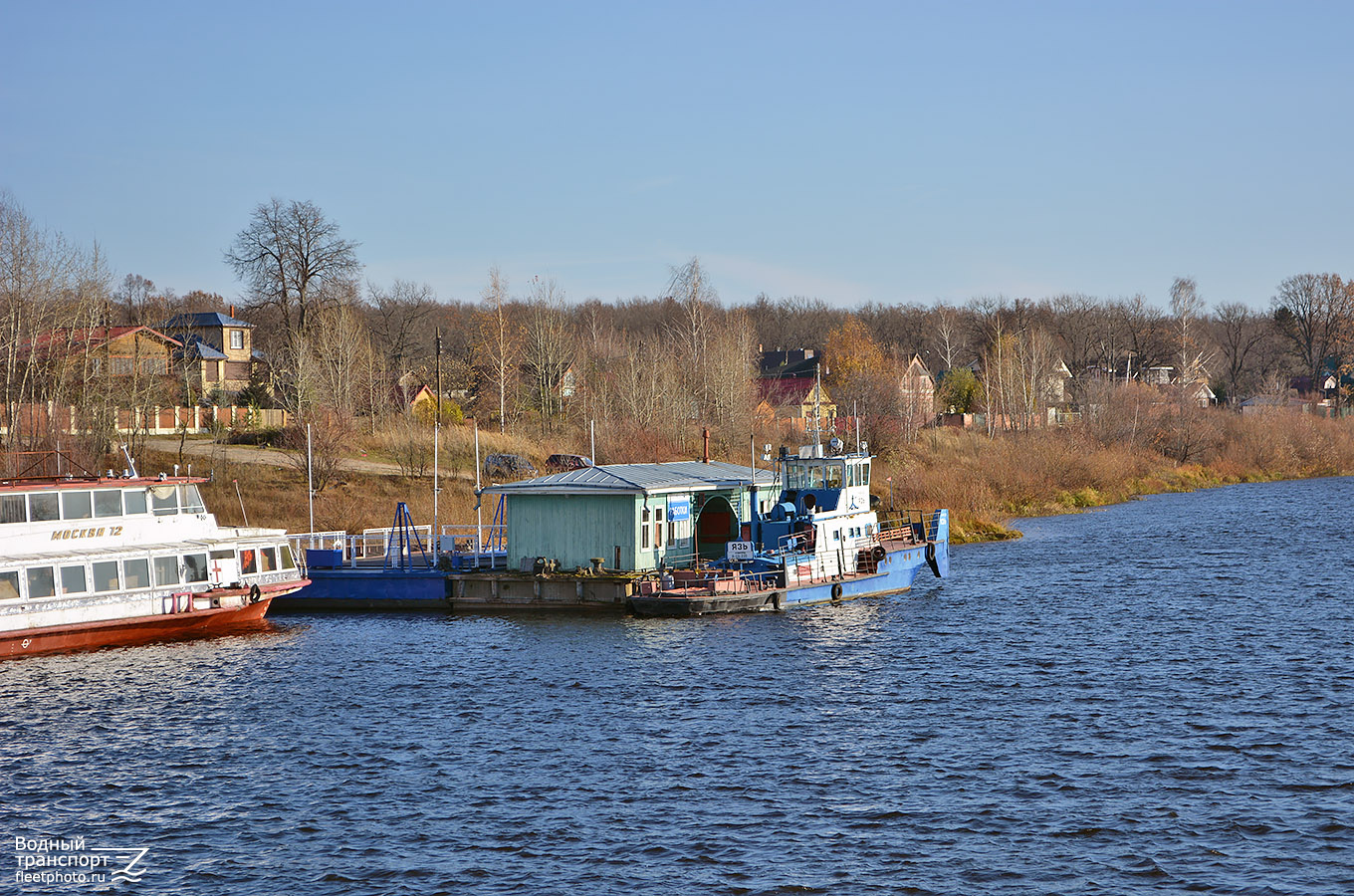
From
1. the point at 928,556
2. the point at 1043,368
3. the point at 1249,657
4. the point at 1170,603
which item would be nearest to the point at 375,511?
the point at 928,556

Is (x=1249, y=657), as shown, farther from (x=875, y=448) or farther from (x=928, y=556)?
(x=875, y=448)

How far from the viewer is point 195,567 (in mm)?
40188

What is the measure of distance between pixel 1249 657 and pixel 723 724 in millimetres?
16020

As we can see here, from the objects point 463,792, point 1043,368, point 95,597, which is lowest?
point 463,792

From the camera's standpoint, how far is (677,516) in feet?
147

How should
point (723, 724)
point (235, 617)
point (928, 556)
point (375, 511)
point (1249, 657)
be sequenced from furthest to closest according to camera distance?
point (375, 511), point (928, 556), point (235, 617), point (1249, 657), point (723, 724)

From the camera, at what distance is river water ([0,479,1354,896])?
19.8 m

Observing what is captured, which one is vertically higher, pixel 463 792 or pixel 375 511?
pixel 375 511

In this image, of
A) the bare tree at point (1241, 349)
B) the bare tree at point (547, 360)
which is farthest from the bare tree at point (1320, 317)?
the bare tree at point (547, 360)

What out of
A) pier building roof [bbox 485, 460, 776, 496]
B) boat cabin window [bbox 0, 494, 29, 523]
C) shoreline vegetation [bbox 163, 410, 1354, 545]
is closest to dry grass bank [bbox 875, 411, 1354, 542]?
shoreline vegetation [bbox 163, 410, 1354, 545]

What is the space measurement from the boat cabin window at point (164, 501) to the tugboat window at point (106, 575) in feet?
8.02

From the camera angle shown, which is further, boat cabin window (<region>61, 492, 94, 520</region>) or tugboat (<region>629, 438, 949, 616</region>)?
tugboat (<region>629, 438, 949, 616</region>)

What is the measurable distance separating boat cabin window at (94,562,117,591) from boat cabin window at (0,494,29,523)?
2554mm

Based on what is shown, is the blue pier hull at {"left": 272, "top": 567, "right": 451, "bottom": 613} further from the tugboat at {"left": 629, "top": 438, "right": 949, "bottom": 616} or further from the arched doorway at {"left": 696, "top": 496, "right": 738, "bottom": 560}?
the arched doorway at {"left": 696, "top": 496, "right": 738, "bottom": 560}
